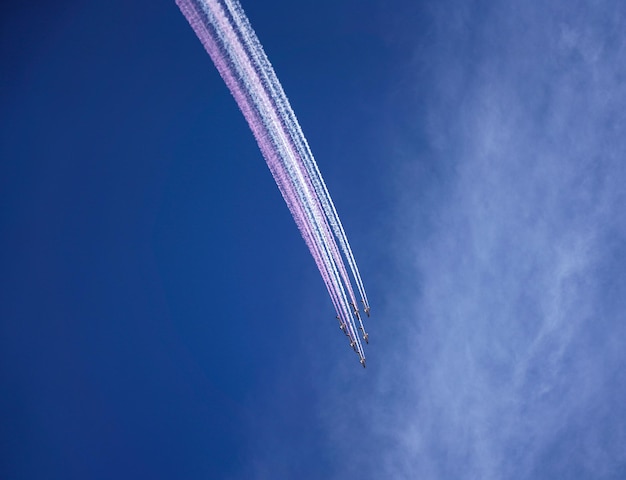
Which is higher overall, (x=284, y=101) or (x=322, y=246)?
(x=284, y=101)

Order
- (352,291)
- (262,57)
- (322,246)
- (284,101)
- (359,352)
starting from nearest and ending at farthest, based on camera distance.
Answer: (262,57) → (284,101) → (322,246) → (352,291) → (359,352)

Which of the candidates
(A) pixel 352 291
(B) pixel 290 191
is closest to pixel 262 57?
(B) pixel 290 191

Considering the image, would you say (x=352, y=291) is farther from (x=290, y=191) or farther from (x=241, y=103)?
(x=241, y=103)

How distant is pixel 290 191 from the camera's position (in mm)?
26281

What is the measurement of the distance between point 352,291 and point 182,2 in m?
15.1

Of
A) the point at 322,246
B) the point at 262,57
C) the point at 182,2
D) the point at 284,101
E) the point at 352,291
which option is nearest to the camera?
the point at 182,2

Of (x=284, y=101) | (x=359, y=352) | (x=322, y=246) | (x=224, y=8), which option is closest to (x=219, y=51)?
(x=224, y=8)

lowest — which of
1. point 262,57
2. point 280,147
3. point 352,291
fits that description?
point 352,291

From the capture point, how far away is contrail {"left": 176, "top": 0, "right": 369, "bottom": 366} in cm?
2211

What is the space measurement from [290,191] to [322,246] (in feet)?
9.84

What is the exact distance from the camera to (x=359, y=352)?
113 feet

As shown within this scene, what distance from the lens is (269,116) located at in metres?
24.4

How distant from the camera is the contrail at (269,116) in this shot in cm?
2211

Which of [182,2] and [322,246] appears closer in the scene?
[182,2]
